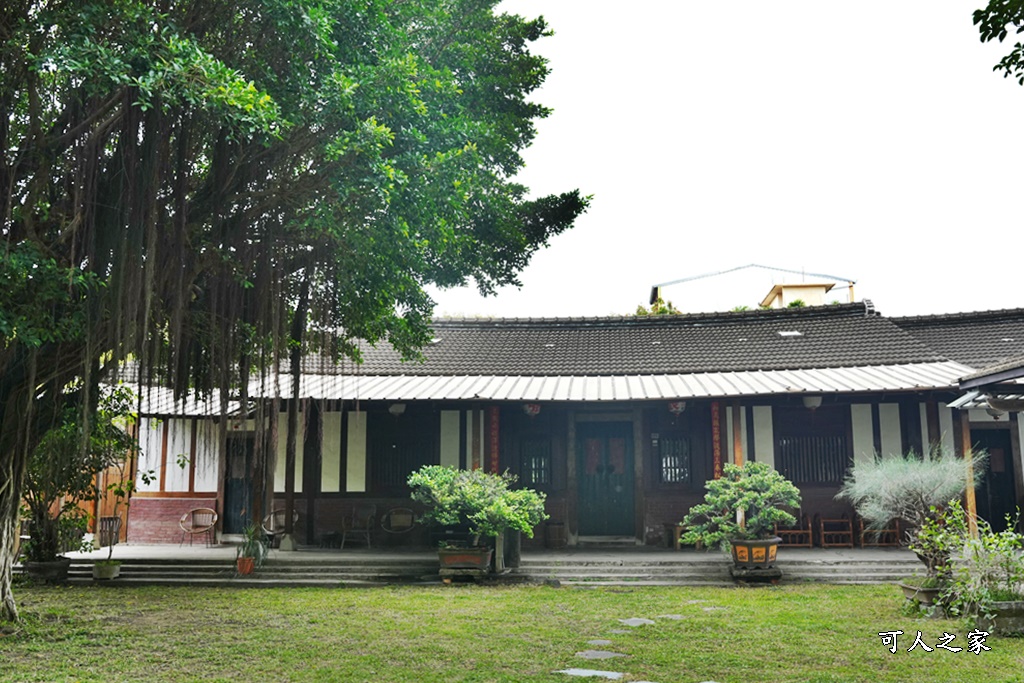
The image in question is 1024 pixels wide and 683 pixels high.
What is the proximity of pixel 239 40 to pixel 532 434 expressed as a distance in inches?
339

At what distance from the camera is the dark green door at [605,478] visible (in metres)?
14.0

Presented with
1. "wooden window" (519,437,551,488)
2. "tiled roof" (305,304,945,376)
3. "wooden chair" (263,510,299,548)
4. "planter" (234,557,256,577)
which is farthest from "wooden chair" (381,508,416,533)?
"planter" (234,557,256,577)

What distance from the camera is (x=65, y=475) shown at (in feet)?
33.9

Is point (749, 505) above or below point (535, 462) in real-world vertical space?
below

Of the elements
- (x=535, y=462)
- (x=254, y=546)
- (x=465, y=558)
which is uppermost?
(x=535, y=462)

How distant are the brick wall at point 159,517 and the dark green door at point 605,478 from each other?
634 centimetres

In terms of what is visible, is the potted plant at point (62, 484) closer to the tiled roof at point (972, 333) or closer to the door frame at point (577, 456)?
the door frame at point (577, 456)

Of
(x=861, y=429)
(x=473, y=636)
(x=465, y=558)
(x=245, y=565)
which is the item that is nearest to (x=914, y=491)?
(x=473, y=636)

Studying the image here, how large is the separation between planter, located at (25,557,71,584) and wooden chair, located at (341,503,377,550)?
3.92 meters

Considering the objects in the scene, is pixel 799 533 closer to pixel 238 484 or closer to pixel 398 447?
pixel 398 447

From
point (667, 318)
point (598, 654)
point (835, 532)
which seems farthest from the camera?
point (667, 318)

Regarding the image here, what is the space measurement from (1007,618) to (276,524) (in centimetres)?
1084

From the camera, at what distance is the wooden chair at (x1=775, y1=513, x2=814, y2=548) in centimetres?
1305

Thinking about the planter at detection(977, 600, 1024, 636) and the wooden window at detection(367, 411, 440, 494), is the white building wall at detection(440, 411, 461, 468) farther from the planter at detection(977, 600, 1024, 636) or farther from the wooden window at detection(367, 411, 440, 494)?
the planter at detection(977, 600, 1024, 636)
